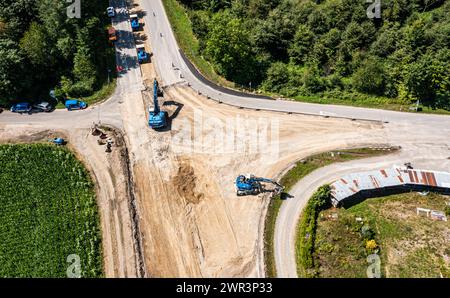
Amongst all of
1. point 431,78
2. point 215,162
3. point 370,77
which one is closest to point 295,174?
point 215,162

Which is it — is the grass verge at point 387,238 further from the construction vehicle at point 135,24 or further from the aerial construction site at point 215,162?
the construction vehicle at point 135,24

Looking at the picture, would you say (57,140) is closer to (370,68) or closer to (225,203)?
(225,203)

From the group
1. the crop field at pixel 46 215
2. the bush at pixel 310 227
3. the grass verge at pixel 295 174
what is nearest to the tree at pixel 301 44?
the grass verge at pixel 295 174

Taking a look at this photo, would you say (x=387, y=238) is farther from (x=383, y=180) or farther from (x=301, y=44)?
(x=301, y=44)

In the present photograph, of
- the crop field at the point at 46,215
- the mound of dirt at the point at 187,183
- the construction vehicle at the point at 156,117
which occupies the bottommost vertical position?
the crop field at the point at 46,215

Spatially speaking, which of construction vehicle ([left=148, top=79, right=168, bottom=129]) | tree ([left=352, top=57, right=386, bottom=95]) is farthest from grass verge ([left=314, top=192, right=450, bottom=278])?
construction vehicle ([left=148, top=79, right=168, bottom=129])
